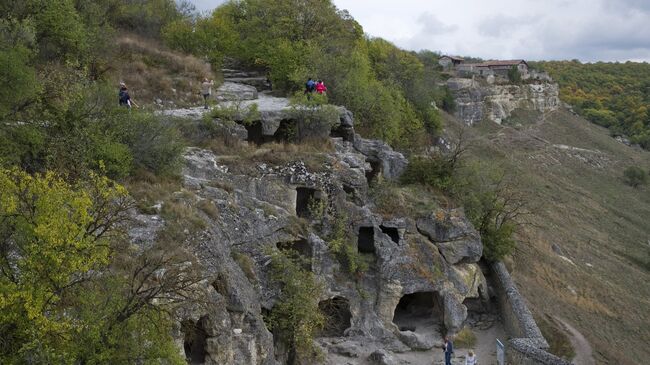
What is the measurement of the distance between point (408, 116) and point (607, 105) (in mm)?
91377

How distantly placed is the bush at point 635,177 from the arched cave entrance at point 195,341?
223 ft

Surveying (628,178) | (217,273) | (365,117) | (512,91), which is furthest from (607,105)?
(217,273)

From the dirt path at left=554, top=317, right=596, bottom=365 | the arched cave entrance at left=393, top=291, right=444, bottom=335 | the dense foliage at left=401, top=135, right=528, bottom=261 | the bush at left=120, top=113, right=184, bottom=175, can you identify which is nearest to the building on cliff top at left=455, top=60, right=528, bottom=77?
the dense foliage at left=401, top=135, right=528, bottom=261

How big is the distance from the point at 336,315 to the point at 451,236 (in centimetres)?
633

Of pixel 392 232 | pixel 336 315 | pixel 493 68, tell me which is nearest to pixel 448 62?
pixel 493 68

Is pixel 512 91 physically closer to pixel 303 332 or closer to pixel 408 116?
pixel 408 116

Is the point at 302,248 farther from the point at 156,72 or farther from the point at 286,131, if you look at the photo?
the point at 156,72

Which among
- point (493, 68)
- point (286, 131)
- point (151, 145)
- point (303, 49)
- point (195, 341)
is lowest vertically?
point (195, 341)

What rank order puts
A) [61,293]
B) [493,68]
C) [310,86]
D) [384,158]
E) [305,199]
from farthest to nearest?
1. [493,68]
2. [384,158]
3. [310,86]
4. [305,199]
5. [61,293]

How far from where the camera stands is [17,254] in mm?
9625

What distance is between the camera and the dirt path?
21688 millimetres

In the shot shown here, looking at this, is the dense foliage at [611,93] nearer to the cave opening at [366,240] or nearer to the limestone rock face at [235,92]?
the limestone rock face at [235,92]

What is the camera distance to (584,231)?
1845 inches

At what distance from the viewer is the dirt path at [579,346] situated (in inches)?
854
